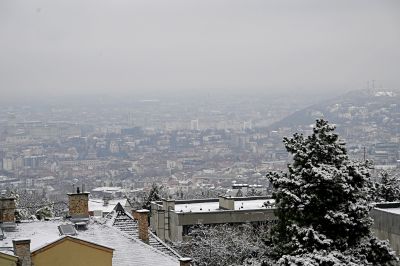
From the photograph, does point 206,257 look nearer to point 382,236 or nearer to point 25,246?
point 382,236

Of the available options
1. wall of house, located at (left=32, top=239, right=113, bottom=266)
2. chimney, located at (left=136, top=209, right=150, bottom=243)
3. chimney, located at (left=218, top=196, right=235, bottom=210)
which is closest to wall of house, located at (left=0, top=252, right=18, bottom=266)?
wall of house, located at (left=32, top=239, right=113, bottom=266)

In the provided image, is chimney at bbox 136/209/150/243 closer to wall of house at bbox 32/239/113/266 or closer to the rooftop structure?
wall of house at bbox 32/239/113/266

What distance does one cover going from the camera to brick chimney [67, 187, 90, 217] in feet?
70.8

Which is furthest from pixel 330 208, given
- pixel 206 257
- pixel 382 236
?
pixel 206 257

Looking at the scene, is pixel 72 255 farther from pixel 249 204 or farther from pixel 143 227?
pixel 249 204

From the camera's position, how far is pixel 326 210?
720 inches

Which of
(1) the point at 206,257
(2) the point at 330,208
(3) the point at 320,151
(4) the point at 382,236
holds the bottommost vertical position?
(1) the point at 206,257

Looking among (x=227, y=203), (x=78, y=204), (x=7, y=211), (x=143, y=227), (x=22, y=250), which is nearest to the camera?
(x=22, y=250)

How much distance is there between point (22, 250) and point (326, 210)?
7084mm

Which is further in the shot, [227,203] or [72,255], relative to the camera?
[227,203]

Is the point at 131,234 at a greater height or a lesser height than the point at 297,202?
lesser

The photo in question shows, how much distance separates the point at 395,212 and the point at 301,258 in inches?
473

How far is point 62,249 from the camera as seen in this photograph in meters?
18.5

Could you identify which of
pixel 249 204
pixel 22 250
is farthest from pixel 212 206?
pixel 22 250
